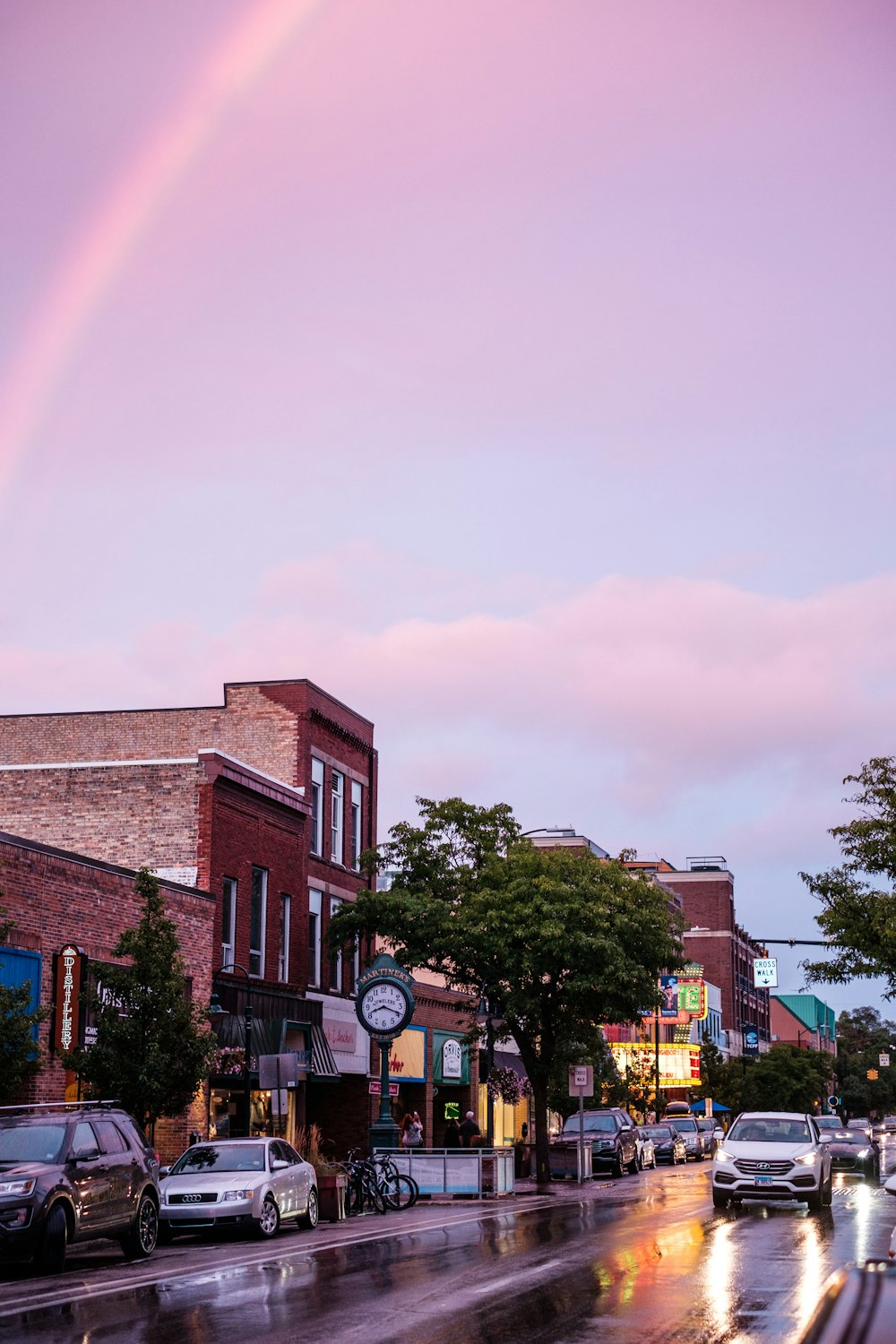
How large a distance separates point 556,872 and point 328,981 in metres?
7.60

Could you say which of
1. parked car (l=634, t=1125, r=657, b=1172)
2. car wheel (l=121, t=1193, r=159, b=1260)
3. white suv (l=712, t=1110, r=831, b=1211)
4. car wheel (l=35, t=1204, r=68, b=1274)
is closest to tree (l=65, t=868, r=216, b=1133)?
car wheel (l=121, t=1193, r=159, b=1260)

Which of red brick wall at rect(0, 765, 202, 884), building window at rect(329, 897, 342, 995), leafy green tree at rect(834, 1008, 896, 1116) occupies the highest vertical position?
red brick wall at rect(0, 765, 202, 884)

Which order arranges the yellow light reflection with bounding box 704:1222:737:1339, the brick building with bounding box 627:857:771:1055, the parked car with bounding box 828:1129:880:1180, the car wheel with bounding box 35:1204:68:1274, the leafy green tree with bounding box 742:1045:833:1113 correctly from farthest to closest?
the brick building with bounding box 627:857:771:1055 → the leafy green tree with bounding box 742:1045:833:1113 → the parked car with bounding box 828:1129:880:1180 → the car wheel with bounding box 35:1204:68:1274 → the yellow light reflection with bounding box 704:1222:737:1339

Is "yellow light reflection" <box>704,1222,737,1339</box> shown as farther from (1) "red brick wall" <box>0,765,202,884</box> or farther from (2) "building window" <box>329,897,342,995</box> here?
(2) "building window" <box>329,897,342,995</box>

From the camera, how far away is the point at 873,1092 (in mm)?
161750

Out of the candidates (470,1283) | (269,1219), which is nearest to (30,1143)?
(470,1283)

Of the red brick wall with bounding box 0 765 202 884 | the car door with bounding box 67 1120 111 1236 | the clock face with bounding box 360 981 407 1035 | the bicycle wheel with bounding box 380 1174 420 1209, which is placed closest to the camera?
the car door with bounding box 67 1120 111 1236

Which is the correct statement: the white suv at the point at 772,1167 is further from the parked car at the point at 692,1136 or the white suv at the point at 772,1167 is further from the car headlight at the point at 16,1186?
the parked car at the point at 692,1136

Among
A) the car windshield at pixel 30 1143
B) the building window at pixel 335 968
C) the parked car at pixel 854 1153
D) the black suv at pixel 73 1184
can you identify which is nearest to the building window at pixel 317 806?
the building window at pixel 335 968

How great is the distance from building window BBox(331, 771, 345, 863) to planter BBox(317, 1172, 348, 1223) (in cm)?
1891

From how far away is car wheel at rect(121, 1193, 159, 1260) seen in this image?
19078mm

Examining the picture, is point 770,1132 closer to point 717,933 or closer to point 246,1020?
point 246,1020

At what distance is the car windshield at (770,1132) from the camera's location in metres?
27.9

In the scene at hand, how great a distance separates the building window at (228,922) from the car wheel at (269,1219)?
13.6 metres
